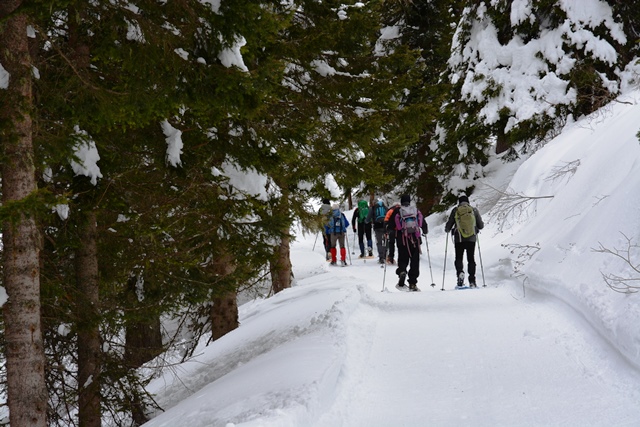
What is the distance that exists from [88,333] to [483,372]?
14.7 ft

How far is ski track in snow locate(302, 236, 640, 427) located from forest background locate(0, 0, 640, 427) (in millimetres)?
2094

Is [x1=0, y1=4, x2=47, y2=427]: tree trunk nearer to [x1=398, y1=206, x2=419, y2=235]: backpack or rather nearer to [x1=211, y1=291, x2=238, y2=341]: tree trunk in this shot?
[x1=211, y1=291, x2=238, y2=341]: tree trunk

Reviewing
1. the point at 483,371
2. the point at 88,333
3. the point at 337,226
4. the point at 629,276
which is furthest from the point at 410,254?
the point at 88,333

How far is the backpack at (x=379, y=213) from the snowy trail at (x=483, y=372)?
9.52 metres

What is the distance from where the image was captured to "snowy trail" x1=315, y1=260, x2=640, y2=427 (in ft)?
15.9

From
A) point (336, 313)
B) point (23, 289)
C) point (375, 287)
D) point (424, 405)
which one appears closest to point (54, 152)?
point (23, 289)

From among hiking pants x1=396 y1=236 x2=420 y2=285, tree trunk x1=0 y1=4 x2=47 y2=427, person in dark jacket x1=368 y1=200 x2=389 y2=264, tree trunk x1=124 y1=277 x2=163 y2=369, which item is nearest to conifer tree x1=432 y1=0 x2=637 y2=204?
person in dark jacket x1=368 y1=200 x2=389 y2=264

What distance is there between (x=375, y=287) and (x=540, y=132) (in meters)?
6.89

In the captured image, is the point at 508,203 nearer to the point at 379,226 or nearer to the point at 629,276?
the point at 379,226

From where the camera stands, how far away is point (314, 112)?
10039mm

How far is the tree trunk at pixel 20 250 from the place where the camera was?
4.39 metres

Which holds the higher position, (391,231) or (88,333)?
(391,231)

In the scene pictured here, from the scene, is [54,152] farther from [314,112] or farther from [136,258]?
[314,112]

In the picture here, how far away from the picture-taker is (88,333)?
6289 mm
